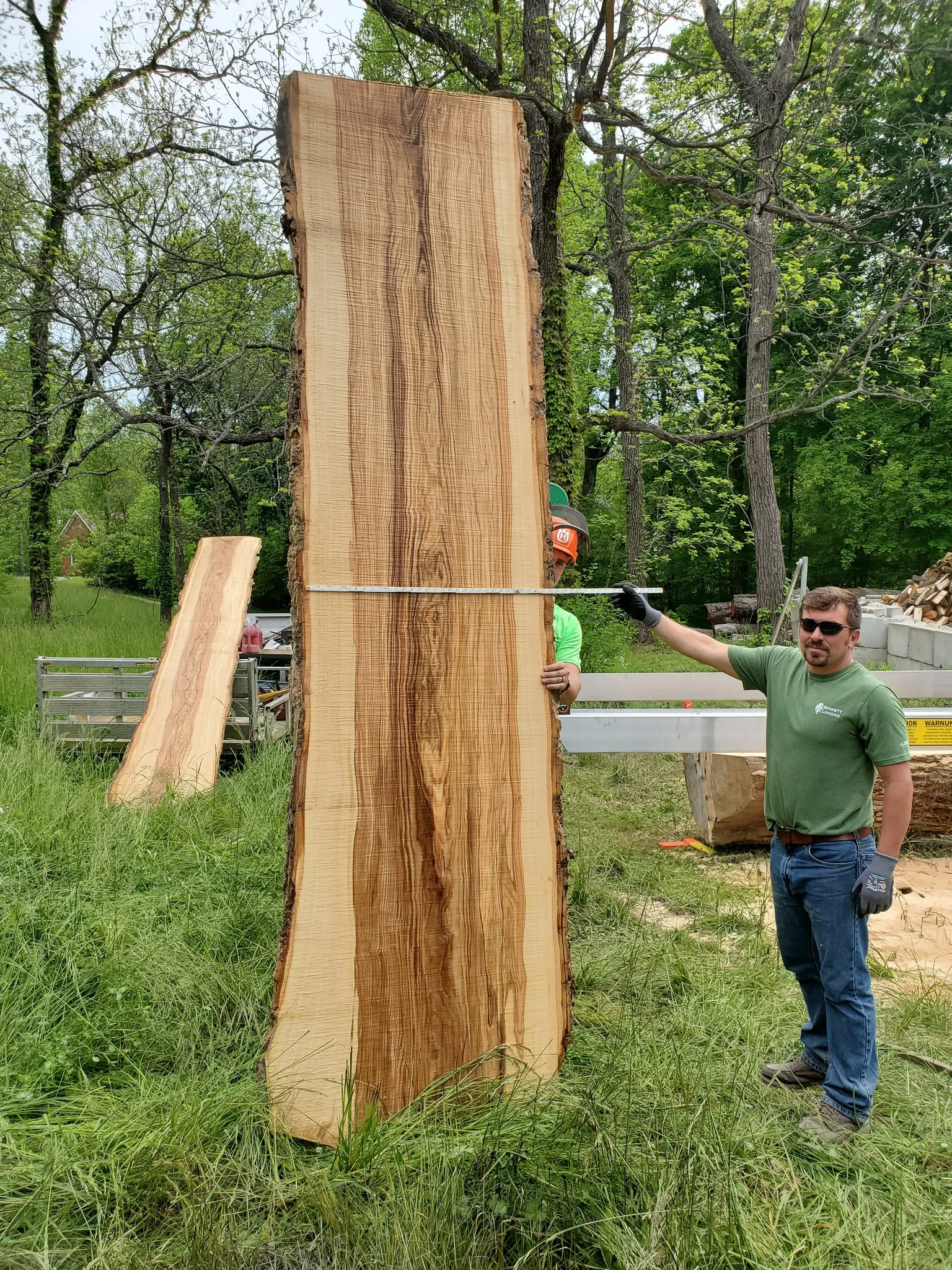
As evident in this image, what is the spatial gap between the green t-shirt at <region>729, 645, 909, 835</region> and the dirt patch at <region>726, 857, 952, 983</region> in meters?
1.49

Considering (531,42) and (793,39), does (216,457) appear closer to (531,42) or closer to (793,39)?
(531,42)

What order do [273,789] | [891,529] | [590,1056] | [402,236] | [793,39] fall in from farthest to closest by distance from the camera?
1. [891,529]
2. [793,39]
3. [273,789]
4. [590,1056]
5. [402,236]

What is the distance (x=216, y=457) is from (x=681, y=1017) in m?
11.4

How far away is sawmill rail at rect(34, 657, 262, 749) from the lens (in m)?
6.34

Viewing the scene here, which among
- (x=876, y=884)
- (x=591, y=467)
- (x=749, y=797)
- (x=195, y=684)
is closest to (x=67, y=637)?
(x=195, y=684)

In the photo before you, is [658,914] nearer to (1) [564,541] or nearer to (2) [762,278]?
(1) [564,541]

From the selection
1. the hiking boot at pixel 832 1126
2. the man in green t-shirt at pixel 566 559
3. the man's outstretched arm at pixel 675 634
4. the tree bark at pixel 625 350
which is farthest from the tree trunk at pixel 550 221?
the hiking boot at pixel 832 1126

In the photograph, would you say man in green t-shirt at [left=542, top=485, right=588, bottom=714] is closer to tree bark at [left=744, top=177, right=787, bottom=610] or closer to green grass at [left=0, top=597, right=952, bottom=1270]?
green grass at [left=0, top=597, right=952, bottom=1270]

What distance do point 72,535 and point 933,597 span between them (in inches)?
1770

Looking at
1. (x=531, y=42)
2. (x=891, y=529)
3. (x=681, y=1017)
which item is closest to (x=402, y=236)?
(x=681, y=1017)

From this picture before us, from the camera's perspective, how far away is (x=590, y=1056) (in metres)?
2.63

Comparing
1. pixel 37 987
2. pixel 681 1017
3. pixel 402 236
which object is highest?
pixel 402 236

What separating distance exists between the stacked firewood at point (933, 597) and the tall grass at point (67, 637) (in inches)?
453

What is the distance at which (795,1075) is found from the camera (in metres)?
2.76
